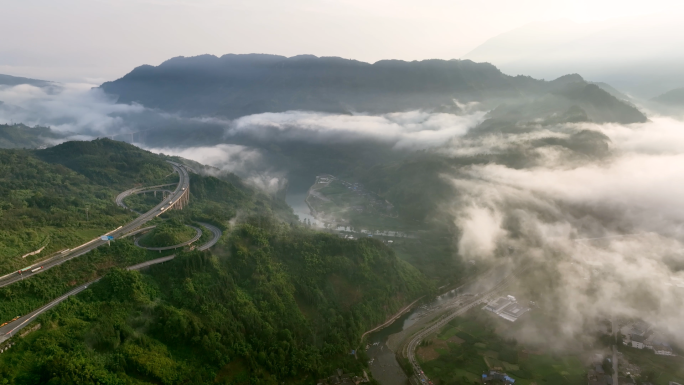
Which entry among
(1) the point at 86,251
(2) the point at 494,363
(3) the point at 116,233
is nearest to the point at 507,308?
(2) the point at 494,363

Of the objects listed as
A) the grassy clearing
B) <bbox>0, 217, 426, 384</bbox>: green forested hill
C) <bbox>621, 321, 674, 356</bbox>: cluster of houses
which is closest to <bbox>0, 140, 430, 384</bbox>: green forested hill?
<bbox>0, 217, 426, 384</bbox>: green forested hill

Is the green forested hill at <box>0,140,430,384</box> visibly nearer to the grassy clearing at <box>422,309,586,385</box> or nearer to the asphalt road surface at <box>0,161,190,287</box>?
the asphalt road surface at <box>0,161,190,287</box>

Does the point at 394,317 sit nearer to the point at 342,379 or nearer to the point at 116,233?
the point at 342,379

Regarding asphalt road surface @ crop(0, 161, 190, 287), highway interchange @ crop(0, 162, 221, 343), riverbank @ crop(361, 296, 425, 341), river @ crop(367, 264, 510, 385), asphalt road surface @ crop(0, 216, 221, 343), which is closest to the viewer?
asphalt road surface @ crop(0, 216, 221, 343)

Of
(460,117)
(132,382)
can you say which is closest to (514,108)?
(460,117)

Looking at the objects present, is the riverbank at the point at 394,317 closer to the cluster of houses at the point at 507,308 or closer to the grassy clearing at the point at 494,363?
the grassy clearing at the point at 494,363

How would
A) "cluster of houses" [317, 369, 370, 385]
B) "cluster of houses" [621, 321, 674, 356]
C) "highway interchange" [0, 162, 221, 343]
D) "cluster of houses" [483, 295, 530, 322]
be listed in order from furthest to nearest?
"cluster of houses" [483, 295, 530, 322], "cluster of houses" [621, 321, 674, 356], "cluster of houses" [317, 369, 370, 385], "highway interchange" [0, 162, 221, 343]
